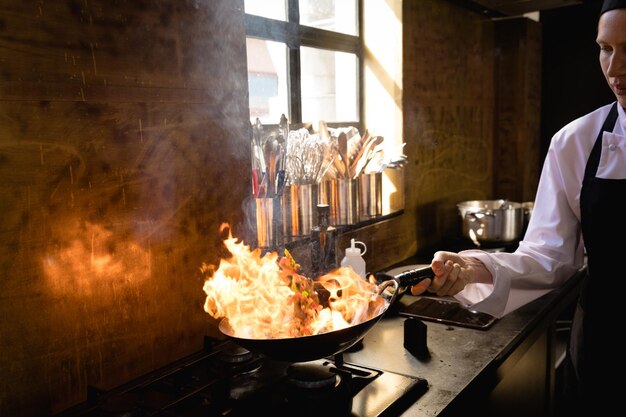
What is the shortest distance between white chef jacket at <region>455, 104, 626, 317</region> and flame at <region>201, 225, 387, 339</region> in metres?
0.45

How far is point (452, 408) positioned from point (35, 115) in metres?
1.23

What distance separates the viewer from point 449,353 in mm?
1723

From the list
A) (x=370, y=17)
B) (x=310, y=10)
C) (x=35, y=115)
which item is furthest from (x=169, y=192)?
(x=370, y=17)

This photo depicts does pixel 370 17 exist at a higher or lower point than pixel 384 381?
higher

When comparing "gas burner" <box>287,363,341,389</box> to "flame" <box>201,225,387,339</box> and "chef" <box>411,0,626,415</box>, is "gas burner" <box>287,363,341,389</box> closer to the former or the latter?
"flame" <box>201,225,387,339</box>

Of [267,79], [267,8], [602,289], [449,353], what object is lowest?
[449,353]

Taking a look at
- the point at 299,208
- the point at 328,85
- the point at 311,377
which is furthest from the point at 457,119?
the point at 311,377

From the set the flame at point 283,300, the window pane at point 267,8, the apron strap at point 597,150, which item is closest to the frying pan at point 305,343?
the flame at point 283,300

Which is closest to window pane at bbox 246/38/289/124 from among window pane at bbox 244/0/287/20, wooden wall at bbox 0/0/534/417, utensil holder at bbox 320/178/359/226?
window pane at bbox 244/0/287/20

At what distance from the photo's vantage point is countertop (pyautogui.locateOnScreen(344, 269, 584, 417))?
146 cm

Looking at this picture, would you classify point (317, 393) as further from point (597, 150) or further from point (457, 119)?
point (457, 119)

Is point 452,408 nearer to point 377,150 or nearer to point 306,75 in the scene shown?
point 377,150

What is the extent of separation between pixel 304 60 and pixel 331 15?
0.33m

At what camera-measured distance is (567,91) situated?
4105 mm
